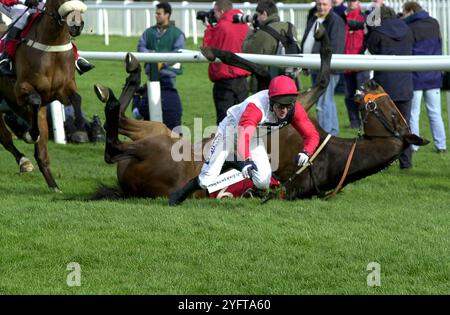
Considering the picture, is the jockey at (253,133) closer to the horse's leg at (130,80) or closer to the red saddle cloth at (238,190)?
the red saddle cloth at (238,190)

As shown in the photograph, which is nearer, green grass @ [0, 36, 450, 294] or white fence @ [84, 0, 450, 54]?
green grass @ [0, 36, 450, 294]

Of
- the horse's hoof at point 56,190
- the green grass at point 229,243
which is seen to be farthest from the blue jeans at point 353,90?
the horse's hoof at point 56,190

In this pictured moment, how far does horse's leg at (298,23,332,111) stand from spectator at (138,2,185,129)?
10.9 ft

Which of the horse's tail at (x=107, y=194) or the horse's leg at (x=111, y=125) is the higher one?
the horse's leg at (x=111, y=125)

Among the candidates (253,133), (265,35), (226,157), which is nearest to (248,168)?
(253,133)

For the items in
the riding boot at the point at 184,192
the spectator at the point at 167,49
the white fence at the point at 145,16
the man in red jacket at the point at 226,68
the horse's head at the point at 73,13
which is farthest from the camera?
the white fence at the point at 145,16

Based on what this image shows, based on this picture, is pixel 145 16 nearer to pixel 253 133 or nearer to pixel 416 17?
pixel 416 17

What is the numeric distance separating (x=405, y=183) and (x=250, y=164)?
8.38ft

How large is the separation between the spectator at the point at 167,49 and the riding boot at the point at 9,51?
2.49 metres

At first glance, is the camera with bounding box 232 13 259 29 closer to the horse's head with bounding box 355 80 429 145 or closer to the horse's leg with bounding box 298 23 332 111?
the horse's leg with bounding box 298 23 332 111

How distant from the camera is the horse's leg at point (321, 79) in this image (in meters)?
9.18

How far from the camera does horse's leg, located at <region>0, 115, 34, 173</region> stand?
10.7m

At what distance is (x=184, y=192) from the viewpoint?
27.2ft

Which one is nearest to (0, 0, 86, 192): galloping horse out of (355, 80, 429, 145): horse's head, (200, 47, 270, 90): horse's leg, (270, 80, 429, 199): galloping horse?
(200, 47, 270, 90): horse's leg
